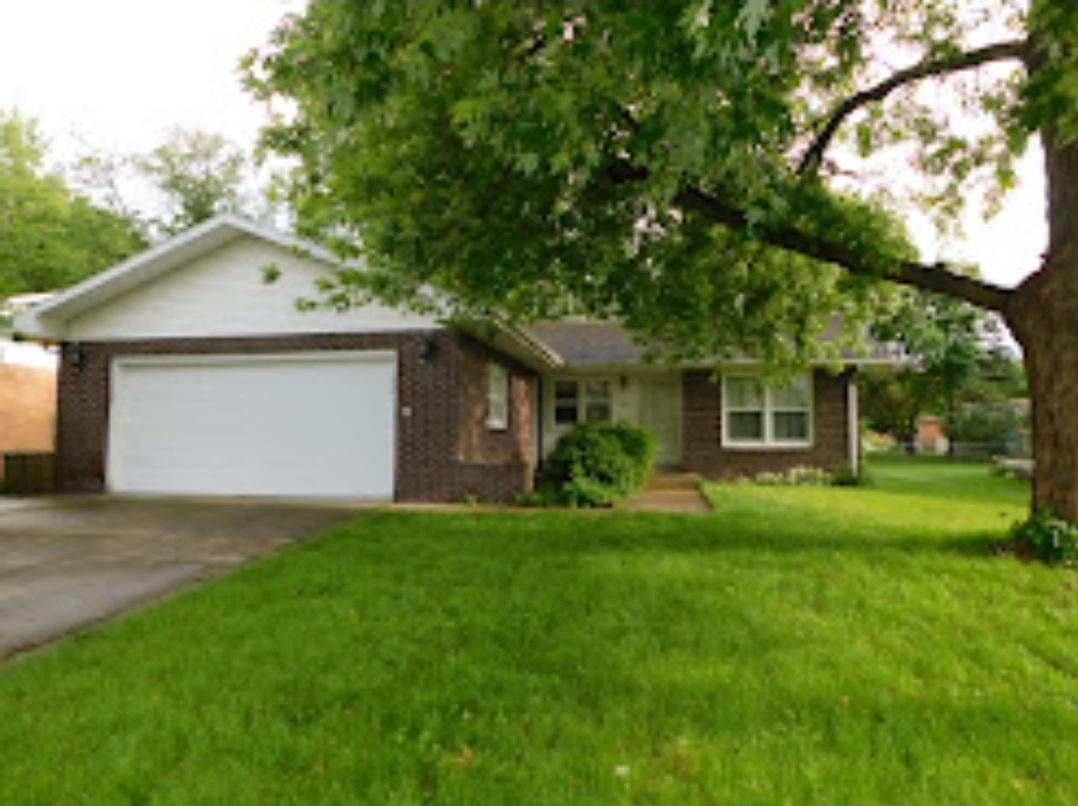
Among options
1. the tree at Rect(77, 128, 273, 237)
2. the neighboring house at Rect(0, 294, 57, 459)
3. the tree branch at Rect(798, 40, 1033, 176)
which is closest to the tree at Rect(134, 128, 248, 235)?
the tree at Rect(77, 128, 273, 237)

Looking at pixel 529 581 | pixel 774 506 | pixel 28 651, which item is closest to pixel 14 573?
pixel 28 651

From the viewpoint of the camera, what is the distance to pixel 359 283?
732 centimetres

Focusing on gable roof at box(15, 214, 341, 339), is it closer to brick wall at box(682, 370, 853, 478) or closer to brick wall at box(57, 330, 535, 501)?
brick wall at box(57, 330, 535, 501)

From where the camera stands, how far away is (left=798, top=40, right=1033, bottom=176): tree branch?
20.5ft

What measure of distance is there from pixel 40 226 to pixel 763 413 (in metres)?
25.5

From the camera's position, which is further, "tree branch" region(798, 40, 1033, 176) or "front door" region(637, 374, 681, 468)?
"front door" region(637, 374, 681, 468)

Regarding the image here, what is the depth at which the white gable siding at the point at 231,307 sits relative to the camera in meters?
10.5

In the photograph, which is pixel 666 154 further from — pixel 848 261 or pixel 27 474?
pixel 27 474

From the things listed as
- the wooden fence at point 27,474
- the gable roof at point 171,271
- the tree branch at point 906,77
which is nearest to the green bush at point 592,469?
the gable roof at point 171,271

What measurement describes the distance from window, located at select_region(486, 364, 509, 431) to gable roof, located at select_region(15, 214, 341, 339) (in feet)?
12.4

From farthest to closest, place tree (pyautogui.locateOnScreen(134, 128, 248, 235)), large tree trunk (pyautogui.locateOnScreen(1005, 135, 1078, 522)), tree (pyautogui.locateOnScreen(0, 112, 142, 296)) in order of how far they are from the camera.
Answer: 1. tree (pyautogui.locateOnScreen(134, 128, 248, 235))
2. tree (pyautogui.locateOnScreen(0, 112, 142, 296))
3. large tree trunk (pyautogui.locateOnScreen(1005, 135, 1078, 522))

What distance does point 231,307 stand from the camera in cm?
1091

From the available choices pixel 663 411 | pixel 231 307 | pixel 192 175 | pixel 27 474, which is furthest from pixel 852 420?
pixel 192 175

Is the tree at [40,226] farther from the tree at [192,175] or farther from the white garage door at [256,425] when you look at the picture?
the white garage door at [256,425]
